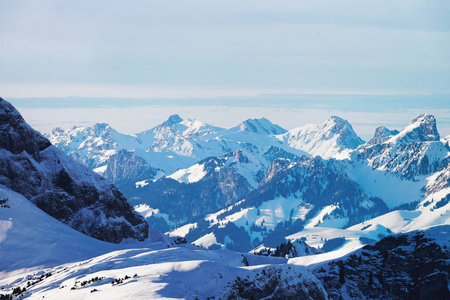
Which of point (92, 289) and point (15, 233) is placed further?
point (15, 233)

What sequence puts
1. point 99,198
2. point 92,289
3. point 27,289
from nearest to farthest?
point 92,289
point 27,289
point 99,198

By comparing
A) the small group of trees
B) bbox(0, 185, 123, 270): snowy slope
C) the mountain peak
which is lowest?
bbox(0, 185, 123, 270): snowy slope

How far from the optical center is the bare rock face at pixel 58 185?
117688mm

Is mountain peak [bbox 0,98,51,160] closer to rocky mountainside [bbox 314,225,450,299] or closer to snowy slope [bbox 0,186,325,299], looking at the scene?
snowy slope [bbox 0,186,325,299]

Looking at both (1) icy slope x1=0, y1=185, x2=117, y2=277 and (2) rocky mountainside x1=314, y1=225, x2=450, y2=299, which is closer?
(2) rocky mountainside x1=314, y1=225, x2=450, y2=299

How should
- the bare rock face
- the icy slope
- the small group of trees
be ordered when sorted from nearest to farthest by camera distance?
the icy slope, the small group of trees, the bare rock face

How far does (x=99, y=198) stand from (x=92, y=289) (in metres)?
85.3

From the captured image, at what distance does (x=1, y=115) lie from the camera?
398 feet

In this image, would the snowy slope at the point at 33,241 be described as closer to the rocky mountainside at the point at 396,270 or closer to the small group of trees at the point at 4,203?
the small group of trees at the point at 4,203

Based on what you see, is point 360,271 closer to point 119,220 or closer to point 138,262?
point 138,262

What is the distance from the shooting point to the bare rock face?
4633 inches

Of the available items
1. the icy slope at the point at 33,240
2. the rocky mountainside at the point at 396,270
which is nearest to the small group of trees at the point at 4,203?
the icy slope at the point at 33,240

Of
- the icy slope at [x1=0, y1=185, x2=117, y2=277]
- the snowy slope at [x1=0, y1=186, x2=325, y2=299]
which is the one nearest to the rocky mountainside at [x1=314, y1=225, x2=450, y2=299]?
the snowy slope at [x1=0, y1=186, x2=325, y2=299]

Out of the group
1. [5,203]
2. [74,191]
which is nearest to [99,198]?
[74,191]
